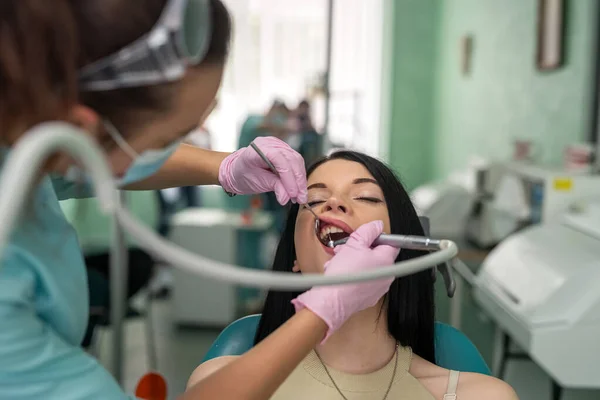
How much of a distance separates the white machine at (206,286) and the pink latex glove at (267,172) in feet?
7.60

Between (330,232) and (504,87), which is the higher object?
(504,87)

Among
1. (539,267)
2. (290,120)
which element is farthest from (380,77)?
(539,267)

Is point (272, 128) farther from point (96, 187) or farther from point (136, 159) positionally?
point (96, 187)

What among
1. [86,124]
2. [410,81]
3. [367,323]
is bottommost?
[367,323]

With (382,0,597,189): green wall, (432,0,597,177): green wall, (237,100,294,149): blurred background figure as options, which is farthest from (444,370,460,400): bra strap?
(237,100,294,149): blurred background figure

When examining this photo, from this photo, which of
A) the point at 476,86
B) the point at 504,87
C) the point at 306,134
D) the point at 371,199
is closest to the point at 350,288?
the point at 371,199

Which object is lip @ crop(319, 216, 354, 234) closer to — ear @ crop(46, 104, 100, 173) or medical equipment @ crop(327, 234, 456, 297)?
medical equipment @ crop(327, 234, 456, 297)

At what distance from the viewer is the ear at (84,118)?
23.0 inches

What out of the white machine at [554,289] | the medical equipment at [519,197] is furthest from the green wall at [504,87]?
the white machine at [554,289]

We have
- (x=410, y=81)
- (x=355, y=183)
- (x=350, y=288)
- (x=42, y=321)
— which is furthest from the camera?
(x=410, y=81)

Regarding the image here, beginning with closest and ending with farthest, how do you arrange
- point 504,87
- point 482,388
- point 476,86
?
1. point 482,388
2. point 504,87
3. point 476,86

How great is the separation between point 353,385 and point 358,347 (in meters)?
0.07

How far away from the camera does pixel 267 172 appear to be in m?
1.16

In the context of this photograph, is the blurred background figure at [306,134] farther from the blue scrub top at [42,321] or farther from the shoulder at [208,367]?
the blue scrub top at [42,321]
